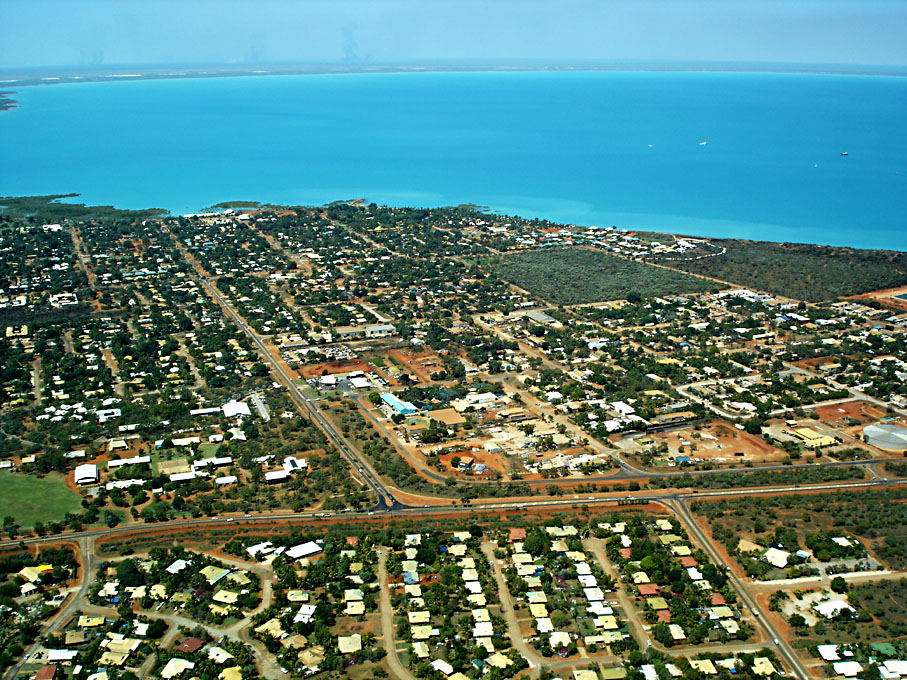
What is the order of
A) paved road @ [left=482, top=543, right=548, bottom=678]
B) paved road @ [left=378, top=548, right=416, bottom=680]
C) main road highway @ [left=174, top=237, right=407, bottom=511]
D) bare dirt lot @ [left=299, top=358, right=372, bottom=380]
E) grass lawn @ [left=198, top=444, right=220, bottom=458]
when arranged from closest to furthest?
paved road @ [left=378, top=548, right=416, bottom=680]
paved road @ [left=482, top=543, right=548, bottom=678]
main road highway @ [left=174, top=237, right=407, bottom=511]
grass lawn @ [left=198, top=444, right=220, bottom=458]
bare dirt lot @ [left=299, top=358, right=372, bottom=380]

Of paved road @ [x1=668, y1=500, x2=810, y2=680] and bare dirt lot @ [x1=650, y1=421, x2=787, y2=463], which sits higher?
bare dirt lot @ [x1=650, y1=421, x2=787, y2=463]

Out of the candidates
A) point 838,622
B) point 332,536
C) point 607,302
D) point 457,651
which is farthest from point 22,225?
point 838,622

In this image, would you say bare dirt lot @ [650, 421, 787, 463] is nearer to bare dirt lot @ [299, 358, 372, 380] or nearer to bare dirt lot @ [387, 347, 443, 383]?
bare dirt lot @ [387, 347, 443, 383]

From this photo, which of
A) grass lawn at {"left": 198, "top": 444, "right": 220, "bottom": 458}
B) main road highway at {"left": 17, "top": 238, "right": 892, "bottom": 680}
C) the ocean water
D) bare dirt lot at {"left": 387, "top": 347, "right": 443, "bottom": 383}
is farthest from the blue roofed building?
the ocean water

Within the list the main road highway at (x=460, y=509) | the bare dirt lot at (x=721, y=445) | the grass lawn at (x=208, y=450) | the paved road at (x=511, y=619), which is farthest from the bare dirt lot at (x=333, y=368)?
the paved road at (x=511, y=619)

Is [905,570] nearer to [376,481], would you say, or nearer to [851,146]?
[376,481]

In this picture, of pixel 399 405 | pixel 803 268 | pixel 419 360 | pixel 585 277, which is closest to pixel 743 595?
pixel 399 405
